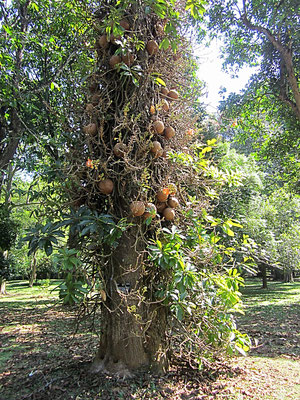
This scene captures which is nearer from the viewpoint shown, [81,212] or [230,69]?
[81,212]

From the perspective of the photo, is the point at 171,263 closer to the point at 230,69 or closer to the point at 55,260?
the point at 55,260

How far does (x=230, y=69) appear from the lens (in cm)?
940

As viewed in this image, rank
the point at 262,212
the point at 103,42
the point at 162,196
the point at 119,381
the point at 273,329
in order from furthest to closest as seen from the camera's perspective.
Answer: the point at 262,212 < the point at 273,329 < the point at 103,42 < the point at 162,196 < the point at 119,381

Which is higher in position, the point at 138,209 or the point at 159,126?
the point at 159,126

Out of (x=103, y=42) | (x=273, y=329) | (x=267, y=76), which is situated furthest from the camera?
(x=267, y=76)

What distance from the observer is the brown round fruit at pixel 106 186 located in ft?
8.33

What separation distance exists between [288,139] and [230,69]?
2776 mm

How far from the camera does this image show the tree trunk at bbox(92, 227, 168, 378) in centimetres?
247

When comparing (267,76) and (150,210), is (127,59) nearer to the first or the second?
(150,210)

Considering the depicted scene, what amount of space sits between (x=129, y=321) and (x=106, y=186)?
43.7 inches

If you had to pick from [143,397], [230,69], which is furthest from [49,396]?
[230,69]

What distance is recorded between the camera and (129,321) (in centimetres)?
251

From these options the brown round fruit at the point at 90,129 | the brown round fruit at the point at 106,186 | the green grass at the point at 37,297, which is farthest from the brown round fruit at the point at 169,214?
the green grass at the point at 37,297

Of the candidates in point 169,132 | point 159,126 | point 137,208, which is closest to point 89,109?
point 159,126
